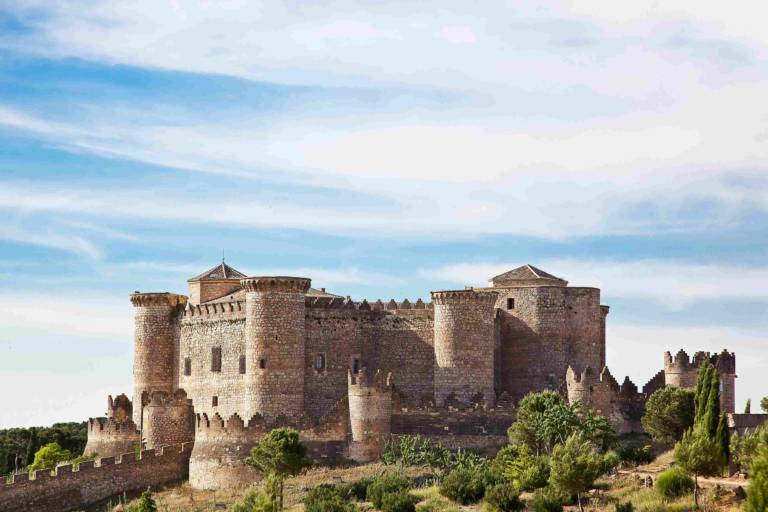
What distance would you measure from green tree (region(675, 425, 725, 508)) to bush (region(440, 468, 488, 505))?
23.7ft

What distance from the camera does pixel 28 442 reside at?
83.8 m

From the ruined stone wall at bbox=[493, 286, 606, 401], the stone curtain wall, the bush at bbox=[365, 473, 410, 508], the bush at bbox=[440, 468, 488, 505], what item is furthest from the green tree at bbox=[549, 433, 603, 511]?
the stone curtain wall

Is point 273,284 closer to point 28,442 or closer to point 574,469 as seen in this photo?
point 574,469

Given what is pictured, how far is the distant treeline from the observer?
78500mm

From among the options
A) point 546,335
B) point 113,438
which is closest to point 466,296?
point 546,335

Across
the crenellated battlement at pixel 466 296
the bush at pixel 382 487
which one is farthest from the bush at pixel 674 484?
the crenellated battlement at pixel 466 296

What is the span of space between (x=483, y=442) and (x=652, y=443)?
22.6ft

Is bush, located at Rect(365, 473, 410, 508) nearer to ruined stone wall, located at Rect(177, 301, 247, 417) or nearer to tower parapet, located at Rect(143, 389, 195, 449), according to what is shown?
ruined stone wall, located at Rect(177, 301, 247, 417)

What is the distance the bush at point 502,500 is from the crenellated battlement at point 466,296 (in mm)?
11899

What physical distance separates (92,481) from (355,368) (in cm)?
1235

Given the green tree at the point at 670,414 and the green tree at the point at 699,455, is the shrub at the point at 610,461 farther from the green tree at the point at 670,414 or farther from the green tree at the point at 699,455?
the green tree at the point at 699,455

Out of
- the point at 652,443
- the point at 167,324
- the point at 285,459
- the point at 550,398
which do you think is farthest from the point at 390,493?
the point at 167,324

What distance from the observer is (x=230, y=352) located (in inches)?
2447

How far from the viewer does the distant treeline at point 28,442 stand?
258 ft
